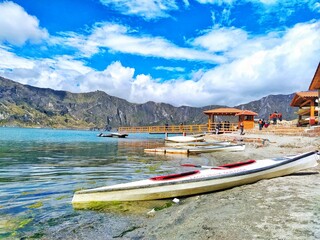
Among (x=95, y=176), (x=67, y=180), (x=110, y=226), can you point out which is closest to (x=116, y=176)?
(x=95, y=176)

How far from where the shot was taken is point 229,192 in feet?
30.6

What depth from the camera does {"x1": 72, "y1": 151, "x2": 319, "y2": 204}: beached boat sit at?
878cm

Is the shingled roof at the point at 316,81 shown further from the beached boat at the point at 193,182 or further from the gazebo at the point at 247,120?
the beached boat at the point at 193,182

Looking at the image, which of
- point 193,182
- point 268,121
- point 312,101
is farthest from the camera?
point 268,121

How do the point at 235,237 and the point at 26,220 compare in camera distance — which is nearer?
the point at 235,237

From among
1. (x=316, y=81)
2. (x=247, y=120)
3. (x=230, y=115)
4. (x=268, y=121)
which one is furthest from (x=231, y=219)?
(x=268, y=121)

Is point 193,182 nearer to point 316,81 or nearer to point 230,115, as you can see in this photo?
point 316,81

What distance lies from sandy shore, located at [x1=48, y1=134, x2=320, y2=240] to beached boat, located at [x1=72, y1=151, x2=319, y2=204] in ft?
1.25

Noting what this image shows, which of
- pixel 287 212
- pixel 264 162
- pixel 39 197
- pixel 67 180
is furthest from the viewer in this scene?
pixel 67 180

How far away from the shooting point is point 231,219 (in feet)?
20.6

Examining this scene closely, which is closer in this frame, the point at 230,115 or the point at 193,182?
the point at 193,182

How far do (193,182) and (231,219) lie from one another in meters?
3.08

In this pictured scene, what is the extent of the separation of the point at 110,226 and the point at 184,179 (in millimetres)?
3063

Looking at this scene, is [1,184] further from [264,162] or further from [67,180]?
[264,162]
